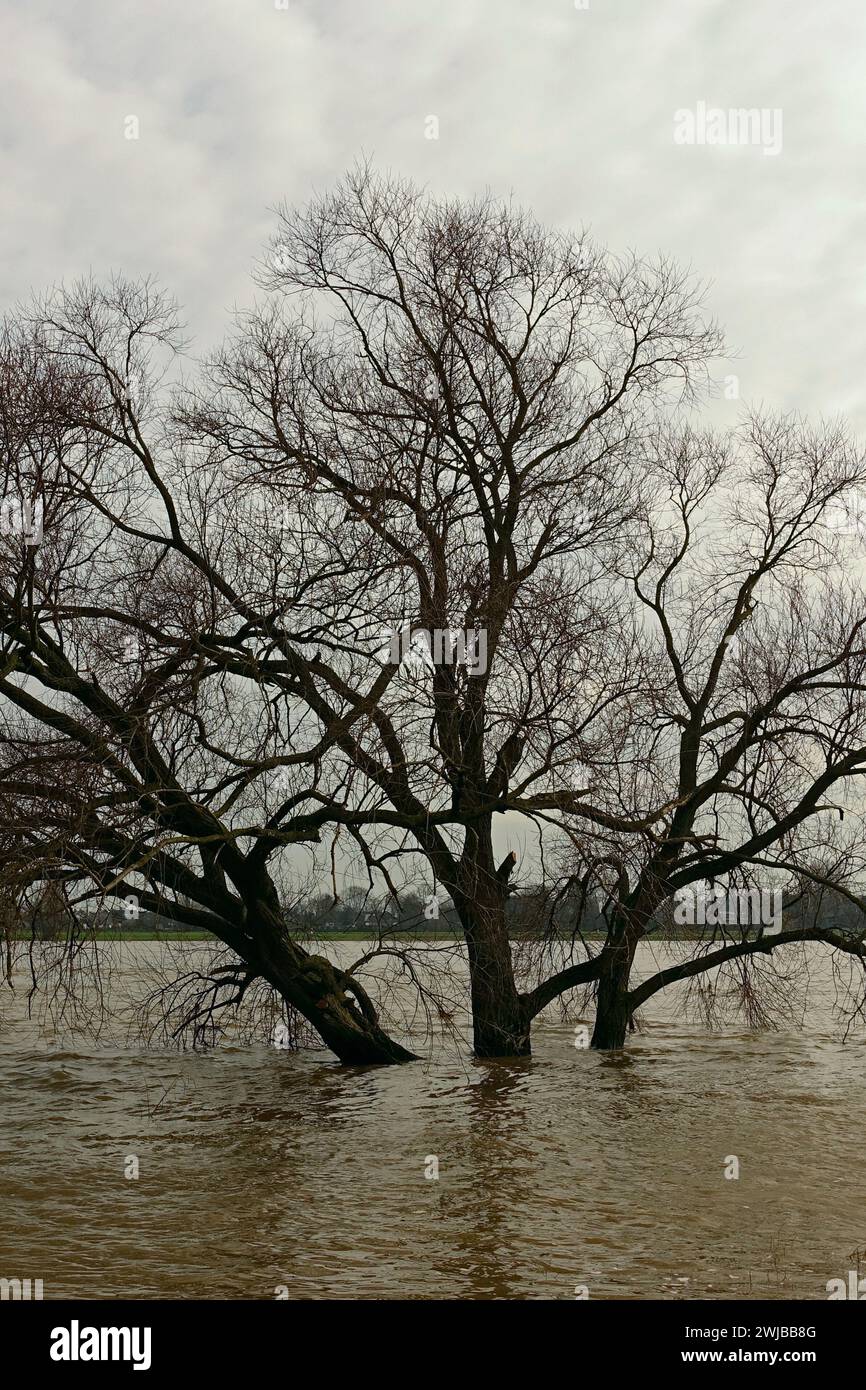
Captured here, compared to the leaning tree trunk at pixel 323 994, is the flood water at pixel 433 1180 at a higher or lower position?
Answer: lower

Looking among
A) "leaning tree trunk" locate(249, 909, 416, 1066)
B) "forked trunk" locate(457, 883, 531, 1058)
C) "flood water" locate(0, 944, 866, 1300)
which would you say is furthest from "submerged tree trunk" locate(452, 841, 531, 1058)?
"leaning tree trunk" locate(249, 909, 416, 1066)

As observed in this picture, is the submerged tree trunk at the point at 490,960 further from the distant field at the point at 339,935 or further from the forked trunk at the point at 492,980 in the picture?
the distant field at the point at 339,935

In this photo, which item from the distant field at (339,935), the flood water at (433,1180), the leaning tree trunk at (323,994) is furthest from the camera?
the leaning tree trunk at (323,994)

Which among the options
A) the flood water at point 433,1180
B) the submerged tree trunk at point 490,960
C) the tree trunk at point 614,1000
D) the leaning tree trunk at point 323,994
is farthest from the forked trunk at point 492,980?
the tree trunk at point 614,1000

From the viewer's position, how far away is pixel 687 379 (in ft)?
57.2

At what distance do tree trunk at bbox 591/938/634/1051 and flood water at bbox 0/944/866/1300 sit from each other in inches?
14.3

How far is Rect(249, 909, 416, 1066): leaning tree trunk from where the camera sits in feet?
49.3

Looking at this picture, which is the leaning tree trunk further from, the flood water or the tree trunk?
the tree trunk

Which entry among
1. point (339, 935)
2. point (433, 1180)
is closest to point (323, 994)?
point (339, 935)

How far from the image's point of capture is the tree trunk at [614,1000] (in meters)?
16.8

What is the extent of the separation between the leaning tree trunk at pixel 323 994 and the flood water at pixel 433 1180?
348 millimetres

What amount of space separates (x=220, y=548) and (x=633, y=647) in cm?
529
